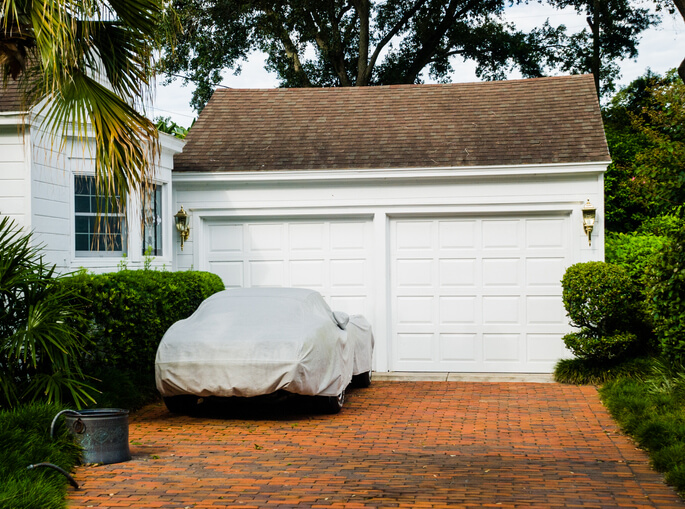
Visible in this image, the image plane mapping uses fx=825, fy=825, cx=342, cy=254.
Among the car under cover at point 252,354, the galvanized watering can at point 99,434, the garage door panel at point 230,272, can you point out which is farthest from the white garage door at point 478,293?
the galvanized watering can at point 99,434

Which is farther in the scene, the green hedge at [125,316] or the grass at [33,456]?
the green hedge at [125,316]

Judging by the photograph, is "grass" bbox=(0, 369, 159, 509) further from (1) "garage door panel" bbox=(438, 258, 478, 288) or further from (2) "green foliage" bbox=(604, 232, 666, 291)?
(2) "green foliage" bbox=(604, 232, 666, 291)

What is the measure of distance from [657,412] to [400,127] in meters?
7.79

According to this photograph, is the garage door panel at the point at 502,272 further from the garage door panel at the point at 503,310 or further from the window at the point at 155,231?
the window at the point at 155,231

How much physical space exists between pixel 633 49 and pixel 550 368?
19.2 meters

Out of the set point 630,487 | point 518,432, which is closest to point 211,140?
point 518,432

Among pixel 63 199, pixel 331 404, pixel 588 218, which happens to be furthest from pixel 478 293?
pixel 63 199

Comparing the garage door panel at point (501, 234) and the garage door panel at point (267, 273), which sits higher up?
the garage door panel at point (501, 234)

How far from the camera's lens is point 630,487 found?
6.01 metres

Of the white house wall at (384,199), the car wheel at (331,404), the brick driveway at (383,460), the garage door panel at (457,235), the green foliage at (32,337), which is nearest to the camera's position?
the brick driveway at (383,460)

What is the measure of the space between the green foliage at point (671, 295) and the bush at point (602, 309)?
6.27 feet

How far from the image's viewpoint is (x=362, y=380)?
11.6 meters

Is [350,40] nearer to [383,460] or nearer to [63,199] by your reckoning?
[63,199]

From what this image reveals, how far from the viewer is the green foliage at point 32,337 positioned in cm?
764
